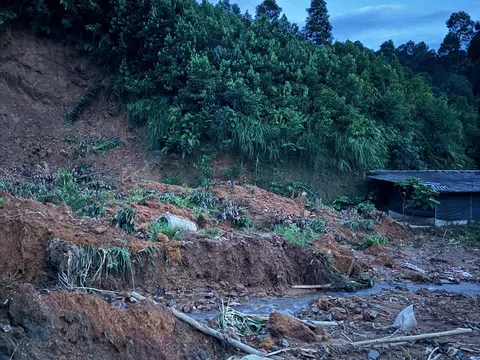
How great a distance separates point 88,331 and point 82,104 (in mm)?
12187

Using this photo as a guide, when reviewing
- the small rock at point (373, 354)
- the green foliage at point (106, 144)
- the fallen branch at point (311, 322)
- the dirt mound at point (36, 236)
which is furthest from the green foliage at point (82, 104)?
the small rock at point (373, 354)

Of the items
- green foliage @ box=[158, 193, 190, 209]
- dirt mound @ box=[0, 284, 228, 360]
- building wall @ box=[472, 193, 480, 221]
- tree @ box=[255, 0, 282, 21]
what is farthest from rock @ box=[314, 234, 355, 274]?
tree @ box=[255, 0, 282, 21]

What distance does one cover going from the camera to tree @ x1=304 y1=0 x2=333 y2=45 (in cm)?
2322

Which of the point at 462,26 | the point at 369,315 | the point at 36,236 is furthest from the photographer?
the point at 462,26

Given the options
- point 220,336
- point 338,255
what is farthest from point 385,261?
point 220,336

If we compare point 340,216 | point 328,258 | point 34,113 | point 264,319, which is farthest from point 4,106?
point 264,319

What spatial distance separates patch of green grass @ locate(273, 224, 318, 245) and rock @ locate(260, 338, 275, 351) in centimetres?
319

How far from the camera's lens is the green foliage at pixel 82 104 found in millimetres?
15516

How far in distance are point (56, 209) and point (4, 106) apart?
8.52 metres

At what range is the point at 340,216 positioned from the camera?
12195mm

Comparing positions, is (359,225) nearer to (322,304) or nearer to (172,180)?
(172,180)

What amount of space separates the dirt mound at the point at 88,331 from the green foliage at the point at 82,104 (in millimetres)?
11319

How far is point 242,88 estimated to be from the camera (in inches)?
558

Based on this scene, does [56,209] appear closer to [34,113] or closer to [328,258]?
[328,258]
